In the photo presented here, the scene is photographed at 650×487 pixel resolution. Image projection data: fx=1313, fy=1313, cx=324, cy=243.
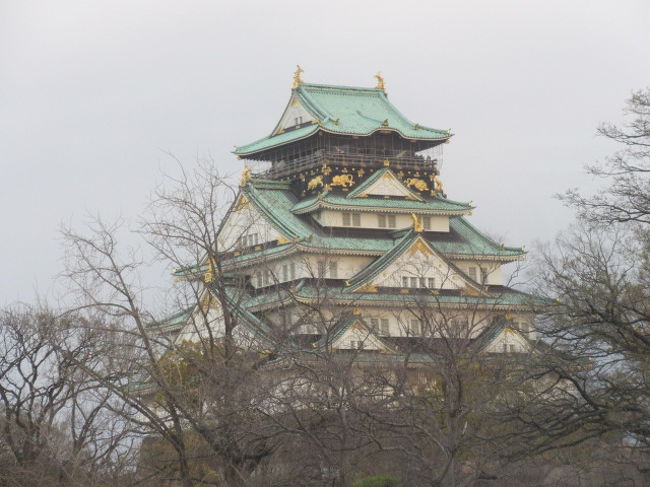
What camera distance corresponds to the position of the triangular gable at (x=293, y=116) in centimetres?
6844

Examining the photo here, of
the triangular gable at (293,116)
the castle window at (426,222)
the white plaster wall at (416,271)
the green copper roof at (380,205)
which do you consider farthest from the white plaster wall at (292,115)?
the white plaster wall at (416,271)

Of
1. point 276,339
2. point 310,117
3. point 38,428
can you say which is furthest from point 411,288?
point 276,339

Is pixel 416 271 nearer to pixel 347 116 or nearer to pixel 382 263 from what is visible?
pixel 382 263

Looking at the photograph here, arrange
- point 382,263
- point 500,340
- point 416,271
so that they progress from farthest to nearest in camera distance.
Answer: point 416,271 < point 382,263 < point 500,340

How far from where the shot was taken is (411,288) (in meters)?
59.9

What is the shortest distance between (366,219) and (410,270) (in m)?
4.73

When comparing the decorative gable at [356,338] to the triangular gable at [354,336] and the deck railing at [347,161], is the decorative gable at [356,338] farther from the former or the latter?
the deck railing at [347,161]

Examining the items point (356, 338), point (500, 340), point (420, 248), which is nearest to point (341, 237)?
point (420, 248)

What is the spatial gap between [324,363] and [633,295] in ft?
20.9

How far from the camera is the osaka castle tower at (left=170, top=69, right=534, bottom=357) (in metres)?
60.2

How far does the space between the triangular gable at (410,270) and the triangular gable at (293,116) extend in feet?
32.7

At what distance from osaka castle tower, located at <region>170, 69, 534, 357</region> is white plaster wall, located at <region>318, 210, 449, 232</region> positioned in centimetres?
5

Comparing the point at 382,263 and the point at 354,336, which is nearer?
the point at 354,336

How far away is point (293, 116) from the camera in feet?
228
